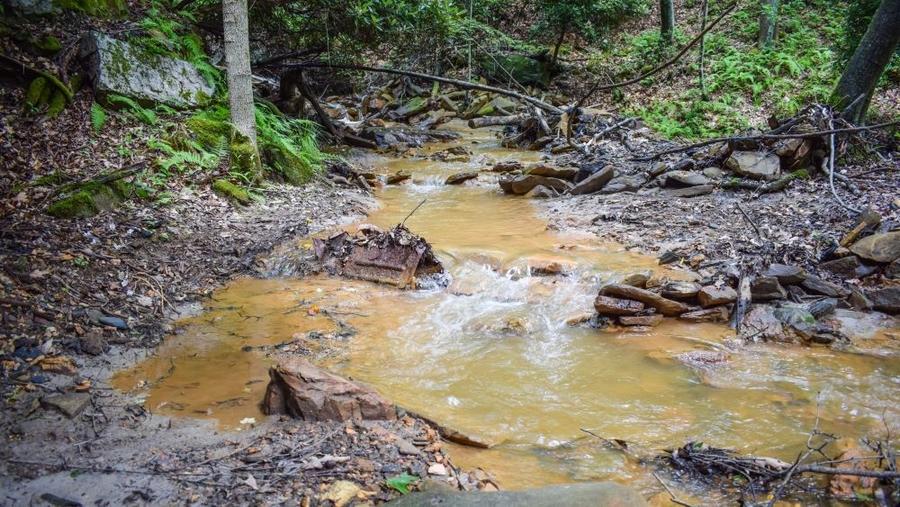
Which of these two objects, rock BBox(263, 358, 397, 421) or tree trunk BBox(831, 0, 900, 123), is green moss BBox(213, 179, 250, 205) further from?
tree trunk BBox(831, 0, 900, 123)

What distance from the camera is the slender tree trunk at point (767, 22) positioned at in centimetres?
1725

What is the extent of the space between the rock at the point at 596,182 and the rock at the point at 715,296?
4.59m

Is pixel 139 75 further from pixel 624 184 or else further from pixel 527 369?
pixel 624 184

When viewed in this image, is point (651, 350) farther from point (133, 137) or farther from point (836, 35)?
point (836, 35)

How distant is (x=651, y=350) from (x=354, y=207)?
17.9 ft

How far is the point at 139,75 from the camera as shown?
8641 millimetres

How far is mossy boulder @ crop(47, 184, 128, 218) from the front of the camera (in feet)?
18.9

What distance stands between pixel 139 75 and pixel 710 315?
8.89m

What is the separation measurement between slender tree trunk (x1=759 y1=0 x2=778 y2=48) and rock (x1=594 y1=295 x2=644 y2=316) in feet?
52.9

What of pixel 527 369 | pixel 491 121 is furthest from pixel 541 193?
pixel 491 121

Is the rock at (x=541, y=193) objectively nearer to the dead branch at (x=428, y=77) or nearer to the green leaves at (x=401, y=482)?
the dead branch at (x=428, y=77)

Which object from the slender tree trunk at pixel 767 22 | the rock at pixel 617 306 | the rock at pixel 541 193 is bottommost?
the rock at pixel 617 306

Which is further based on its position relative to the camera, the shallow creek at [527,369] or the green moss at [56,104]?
the green moss at [56,104]

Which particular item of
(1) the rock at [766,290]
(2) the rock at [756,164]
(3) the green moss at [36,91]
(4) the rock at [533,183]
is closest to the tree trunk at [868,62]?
(2) the rock at [756,164]
